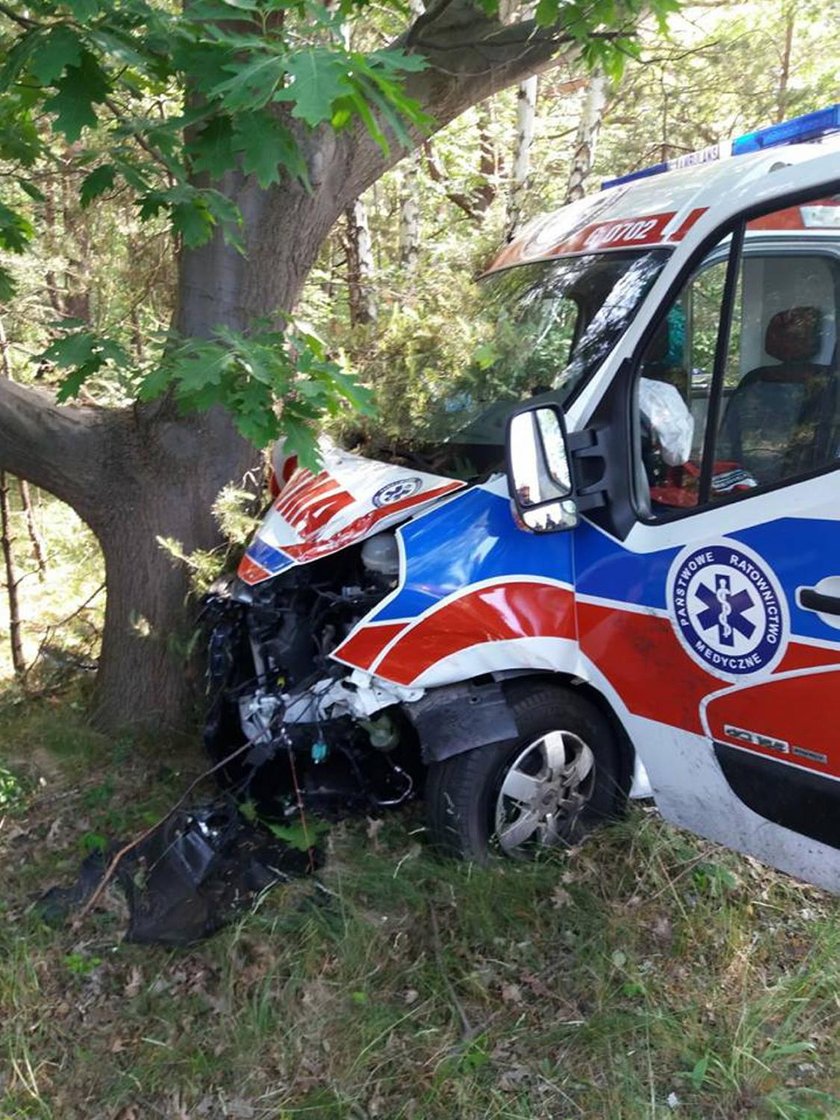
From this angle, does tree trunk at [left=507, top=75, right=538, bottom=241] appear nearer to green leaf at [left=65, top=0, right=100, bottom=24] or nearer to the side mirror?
the side mirror

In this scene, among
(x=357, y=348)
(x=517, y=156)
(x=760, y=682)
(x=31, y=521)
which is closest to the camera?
(x=760, y=682)

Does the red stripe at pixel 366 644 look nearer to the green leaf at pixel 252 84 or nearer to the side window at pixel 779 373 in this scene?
the side window at pixel 779 373

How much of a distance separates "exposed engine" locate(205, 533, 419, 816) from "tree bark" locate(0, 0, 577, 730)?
735 millimetres

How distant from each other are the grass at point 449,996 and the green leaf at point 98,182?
2430 millimetres

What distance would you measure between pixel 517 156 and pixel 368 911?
7.15 meters

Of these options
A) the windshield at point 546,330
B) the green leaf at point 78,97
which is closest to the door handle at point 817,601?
the windshield at point 546,330

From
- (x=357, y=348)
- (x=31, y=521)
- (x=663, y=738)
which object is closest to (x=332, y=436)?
(x=357, y=348)

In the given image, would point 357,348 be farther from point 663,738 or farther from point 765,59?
point 765,59

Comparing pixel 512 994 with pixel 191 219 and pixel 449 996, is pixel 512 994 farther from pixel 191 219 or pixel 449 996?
pixel 191 219

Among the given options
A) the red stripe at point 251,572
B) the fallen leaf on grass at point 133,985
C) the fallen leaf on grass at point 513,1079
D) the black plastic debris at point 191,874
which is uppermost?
the red stripe at point 251,572

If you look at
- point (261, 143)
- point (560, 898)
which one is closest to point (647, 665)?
point (560, 898)

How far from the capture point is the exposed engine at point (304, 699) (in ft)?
11.0

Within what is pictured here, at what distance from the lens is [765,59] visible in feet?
31.4

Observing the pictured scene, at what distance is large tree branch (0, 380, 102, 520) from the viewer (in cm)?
415
